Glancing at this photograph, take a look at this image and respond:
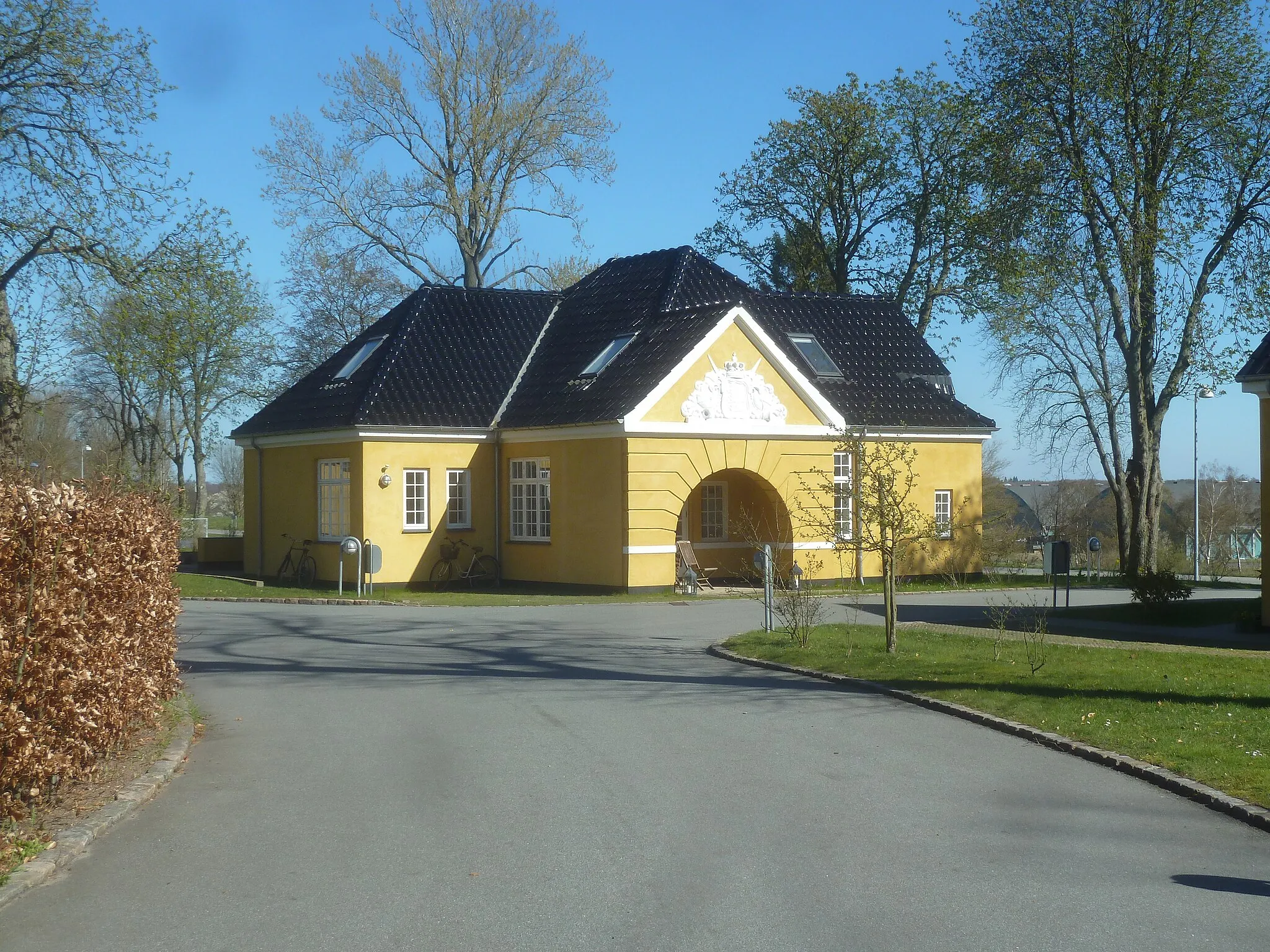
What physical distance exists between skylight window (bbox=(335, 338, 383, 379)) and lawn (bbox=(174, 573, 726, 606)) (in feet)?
18.7

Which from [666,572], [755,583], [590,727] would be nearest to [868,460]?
[590,727]

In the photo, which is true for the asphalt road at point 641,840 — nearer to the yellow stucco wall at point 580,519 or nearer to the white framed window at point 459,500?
the yellow stucco wall at point 580,519

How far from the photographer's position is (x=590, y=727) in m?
11.5

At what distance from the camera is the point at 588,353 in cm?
3219

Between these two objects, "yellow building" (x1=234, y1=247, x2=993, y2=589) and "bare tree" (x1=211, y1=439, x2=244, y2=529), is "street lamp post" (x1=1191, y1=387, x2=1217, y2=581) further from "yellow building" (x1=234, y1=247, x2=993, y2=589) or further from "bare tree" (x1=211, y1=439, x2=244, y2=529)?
"bare tree" (x1=211, y1=439, x2=244, y2=529)

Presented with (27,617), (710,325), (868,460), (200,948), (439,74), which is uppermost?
(439,74)

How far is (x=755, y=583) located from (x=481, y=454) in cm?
736

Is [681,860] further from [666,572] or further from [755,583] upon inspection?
[755,583]

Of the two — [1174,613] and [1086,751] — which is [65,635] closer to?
[1086,751]

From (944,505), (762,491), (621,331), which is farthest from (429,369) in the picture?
(944,505)

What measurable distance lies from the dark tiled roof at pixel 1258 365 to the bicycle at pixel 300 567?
830 inches

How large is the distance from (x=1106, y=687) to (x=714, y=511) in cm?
1945

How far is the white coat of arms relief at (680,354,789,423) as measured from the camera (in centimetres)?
2884

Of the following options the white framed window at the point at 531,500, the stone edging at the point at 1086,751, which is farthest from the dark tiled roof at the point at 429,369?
the stone edging at the point at 1086,751
